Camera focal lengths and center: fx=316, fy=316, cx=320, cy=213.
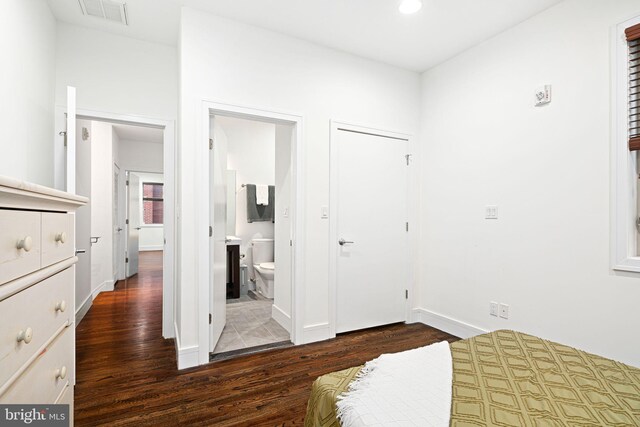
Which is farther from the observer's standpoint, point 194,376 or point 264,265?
point 264,265

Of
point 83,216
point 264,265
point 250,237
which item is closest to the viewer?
point 83,216

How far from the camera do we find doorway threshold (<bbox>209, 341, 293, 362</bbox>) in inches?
100

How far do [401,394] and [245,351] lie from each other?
6.41 ft

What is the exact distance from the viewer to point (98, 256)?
4.44m

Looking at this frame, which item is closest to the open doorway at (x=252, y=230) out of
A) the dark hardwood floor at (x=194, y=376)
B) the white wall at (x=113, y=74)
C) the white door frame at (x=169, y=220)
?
the dark hardwood floor at (x=194, y=376)

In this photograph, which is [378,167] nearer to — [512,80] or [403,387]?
[512,80]

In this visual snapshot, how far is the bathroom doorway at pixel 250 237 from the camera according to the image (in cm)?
276

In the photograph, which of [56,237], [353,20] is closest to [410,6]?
[353,20]

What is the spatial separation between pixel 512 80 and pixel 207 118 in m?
2.54

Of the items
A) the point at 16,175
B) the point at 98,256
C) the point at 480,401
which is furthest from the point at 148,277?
the point at 480,401

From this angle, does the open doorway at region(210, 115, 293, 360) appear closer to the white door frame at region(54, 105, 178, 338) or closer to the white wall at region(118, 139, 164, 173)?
the white door frame at region(54, 105, 178, 338)

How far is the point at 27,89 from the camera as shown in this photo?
80.9 inches

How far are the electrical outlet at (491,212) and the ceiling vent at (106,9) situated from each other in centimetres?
338

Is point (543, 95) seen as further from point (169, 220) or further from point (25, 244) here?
point (169, 220)
